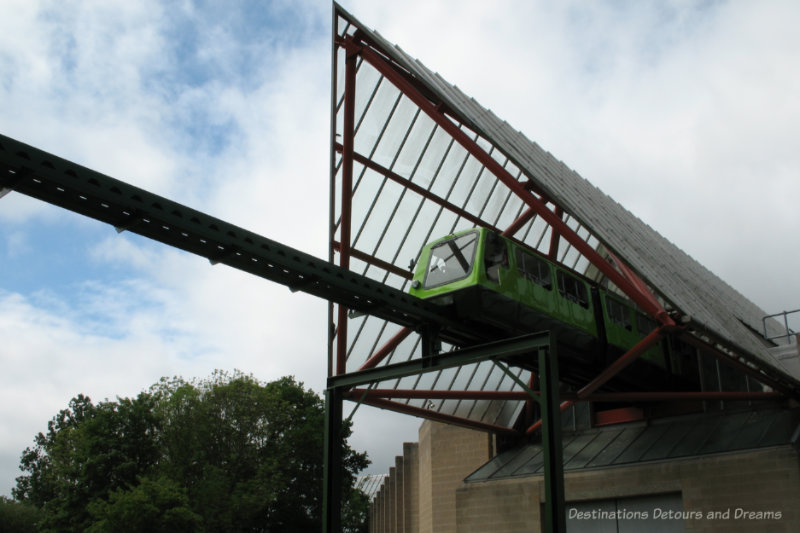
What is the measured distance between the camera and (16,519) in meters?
56.9

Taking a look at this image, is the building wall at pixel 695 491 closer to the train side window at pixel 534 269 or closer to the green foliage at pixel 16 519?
the train side window at pixel 534 269

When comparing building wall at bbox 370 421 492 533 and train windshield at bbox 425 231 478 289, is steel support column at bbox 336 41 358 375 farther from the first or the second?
building wall at bbox 370 421 492 533

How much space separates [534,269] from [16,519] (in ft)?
179

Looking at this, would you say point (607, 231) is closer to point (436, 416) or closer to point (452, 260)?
point (452, 260)

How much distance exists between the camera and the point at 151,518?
123 feet

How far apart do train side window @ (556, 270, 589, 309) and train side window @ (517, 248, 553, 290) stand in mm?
547

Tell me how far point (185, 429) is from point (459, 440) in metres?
19.3

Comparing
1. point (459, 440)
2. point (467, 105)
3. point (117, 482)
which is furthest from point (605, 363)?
point (117, 482)

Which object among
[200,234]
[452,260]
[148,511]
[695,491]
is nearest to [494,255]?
[452,260]

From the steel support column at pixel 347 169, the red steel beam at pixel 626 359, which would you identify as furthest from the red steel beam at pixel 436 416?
the red steel beam at pixel 626 359

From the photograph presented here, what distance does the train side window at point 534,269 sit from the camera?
17.6 metres

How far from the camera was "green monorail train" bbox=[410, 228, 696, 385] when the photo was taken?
53.5 ft

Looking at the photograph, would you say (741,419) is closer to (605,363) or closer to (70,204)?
(605,363)

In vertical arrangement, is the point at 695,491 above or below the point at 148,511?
above
